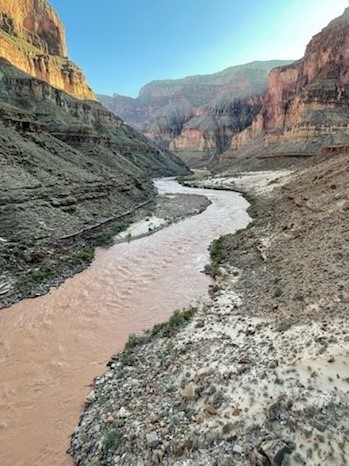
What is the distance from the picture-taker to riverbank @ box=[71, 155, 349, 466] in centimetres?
507

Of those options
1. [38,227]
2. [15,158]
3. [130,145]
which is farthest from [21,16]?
[38,227]

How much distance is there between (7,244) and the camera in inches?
588

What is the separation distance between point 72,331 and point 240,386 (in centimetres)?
676

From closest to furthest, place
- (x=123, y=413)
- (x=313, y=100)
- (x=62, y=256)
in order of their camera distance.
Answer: (x=123, y=413) < (x=62, y=256) < (x=313, y=100)

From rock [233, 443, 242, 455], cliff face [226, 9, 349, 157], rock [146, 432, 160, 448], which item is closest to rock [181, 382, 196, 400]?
Answer: rock [146, 432, 160, 448]

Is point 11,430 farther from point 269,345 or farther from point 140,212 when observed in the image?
point 140,212

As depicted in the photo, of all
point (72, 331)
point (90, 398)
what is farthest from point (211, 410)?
point (72, 331)

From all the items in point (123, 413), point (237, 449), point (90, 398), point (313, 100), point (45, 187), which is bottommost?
point (90, 398)

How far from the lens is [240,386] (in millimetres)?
6383

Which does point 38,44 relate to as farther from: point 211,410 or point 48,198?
point 211,410

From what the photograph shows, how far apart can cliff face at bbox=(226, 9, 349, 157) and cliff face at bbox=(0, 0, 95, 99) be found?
57.8 m

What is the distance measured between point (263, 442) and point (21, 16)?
103 metres

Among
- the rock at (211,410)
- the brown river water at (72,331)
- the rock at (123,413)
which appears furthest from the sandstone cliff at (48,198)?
the rock at (211,410)

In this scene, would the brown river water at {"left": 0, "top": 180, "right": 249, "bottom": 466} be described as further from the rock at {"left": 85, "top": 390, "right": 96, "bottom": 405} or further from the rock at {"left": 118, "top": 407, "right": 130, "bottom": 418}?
the rock at {"left": 118, "top": 407, "right": 130, "bottom": 418}
